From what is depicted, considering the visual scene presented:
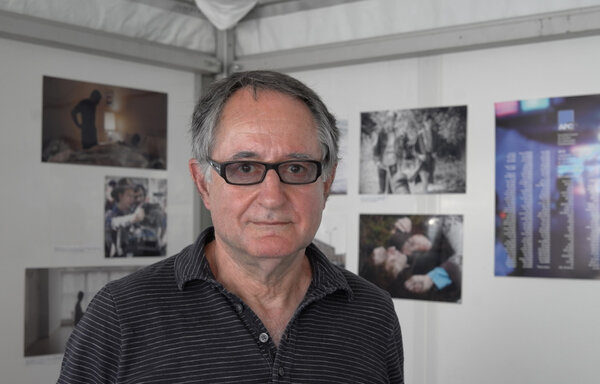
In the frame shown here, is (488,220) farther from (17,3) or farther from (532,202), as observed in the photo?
(17,3)

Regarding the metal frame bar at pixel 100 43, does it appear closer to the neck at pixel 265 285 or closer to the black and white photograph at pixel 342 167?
the black and white photograph at pixel 342 167

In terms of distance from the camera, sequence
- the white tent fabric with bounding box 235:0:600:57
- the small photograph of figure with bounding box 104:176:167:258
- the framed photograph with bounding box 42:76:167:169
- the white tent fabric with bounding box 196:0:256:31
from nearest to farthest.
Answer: the white tent fabric with bounding box 235:0:600:57, the framed photograph with bounding box 42:76:167:169, the small photograph of figure with bounding box 104:176:167:258, the white tent fabric with bounding box 196:0:256:31

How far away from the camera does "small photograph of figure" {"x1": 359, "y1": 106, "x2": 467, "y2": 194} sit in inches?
76.5

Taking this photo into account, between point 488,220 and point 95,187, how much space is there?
1130 mm

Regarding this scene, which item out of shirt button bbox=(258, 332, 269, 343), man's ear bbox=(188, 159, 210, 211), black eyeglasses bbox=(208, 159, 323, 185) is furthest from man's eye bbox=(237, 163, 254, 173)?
shirt button bbox=(258, 332, 269, 343)

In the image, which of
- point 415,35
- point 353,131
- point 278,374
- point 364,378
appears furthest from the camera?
point 353,131

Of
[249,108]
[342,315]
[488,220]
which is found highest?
[249,108]

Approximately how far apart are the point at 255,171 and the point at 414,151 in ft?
3.02

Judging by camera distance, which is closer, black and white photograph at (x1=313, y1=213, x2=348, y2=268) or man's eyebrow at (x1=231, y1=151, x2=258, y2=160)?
man's eyebrow at (x1=231, y1=151, x2=258, y2=160)

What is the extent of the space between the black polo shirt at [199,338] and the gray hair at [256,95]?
202mm

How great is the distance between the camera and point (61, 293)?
196 cm

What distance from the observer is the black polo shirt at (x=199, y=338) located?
1146mm

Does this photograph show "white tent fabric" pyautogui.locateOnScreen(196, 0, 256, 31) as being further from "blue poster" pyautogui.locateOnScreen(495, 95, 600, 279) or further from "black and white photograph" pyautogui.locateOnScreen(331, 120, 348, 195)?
"blue poster" pyautogui.locateOnScreen(495, 95, 600, 279)

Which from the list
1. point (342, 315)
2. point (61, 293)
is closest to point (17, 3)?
point (61, 293)
